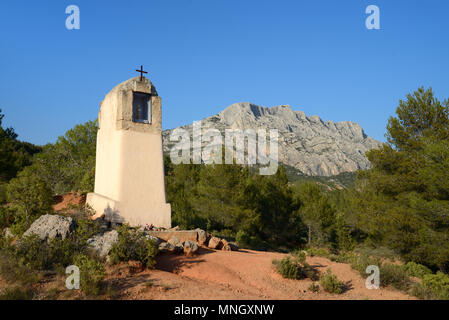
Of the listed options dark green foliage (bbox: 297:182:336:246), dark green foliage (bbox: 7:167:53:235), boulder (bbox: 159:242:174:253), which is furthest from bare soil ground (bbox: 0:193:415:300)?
dark green foliage (bbox: 297:182:336:246)

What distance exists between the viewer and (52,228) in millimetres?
6316

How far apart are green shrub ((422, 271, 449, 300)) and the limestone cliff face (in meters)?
62.2

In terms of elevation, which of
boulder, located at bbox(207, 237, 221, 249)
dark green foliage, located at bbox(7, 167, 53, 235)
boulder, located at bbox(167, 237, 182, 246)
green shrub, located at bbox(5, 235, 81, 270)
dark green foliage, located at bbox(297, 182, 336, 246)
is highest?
dark green foliage, located at bbox(7, 167, 53, 235)

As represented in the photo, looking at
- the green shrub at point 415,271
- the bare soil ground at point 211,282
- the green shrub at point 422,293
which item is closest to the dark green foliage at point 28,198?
the bare soil ground at point 211,282

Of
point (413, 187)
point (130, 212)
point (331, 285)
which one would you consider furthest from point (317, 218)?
point (331, 285)

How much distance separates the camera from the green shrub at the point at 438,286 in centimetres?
628

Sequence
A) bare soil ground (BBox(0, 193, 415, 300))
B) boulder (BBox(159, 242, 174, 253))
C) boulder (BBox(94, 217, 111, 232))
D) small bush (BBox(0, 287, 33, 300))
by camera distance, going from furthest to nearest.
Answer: boulder (BBox(94, 217, 111, 232)), boulder (BBox(159, 242, 174, 253)), bare soil ground (BBox(0, 193, 415, 300)), small bush (BBox(0, 287, 33, 300))

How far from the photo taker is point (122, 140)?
344 inches

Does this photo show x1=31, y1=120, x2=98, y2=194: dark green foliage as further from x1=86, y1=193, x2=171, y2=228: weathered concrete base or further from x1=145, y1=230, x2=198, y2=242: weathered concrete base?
x1=145, y1=230, x2=198, y2=242: weathered concrete base

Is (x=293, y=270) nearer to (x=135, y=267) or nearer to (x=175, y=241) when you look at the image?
(x=175, y=241)

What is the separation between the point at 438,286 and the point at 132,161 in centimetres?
807

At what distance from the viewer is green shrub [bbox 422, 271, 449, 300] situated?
628 centimetres

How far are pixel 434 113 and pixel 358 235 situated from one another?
14.9 metres
